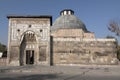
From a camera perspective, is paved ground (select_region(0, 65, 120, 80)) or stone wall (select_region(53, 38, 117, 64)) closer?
paved ground (select_region(0, 65, 120, 80))

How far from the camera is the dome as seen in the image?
32562 millimetres

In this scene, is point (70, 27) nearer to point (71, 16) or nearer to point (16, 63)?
point (71, 16)

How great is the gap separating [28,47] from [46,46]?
2472 mm

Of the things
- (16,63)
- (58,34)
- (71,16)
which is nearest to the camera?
(16,63)

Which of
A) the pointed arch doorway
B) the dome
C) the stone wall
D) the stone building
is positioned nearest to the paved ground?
the stone building

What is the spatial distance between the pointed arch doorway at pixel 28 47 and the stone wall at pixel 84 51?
2.74 meters

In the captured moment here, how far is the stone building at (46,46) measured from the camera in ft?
82.4

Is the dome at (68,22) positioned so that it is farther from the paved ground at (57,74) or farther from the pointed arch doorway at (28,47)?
the paved ground at (57,74)

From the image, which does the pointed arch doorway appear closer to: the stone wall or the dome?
the stone wall

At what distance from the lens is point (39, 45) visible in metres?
25.2

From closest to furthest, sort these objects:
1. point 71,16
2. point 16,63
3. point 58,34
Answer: point 16,63, point 58,34, point 71,16

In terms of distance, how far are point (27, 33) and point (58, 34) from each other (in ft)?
20.2

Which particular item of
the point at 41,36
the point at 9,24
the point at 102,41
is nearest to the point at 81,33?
the point at 102,41

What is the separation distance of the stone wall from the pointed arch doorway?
2.74 m
